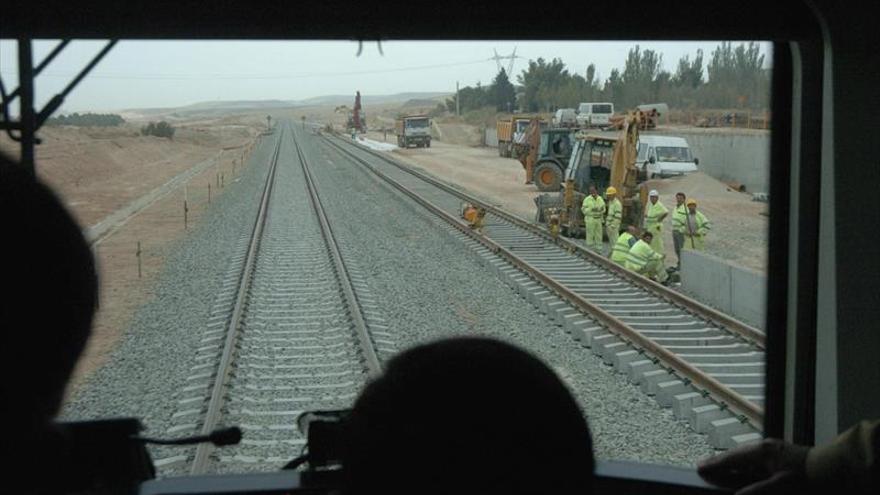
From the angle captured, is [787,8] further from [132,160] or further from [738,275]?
[132,160]

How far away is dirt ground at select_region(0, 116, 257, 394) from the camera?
887 centimetres

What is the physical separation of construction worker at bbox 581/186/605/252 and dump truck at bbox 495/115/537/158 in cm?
1853

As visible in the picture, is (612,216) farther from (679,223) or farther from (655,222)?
(655,222)

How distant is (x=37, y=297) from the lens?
2.91 feet

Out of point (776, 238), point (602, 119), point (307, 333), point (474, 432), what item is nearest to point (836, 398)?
point (776, 238)

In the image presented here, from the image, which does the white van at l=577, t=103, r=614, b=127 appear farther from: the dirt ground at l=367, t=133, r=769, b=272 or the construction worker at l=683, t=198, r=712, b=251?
the construction worker at l=683, t=198, r=712, b=251

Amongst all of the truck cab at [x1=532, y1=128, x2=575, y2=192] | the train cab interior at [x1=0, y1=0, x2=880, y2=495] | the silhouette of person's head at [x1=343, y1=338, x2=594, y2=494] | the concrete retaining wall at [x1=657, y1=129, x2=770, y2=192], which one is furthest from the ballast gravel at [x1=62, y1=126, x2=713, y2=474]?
the concrete retaining wall at [x1=657, y1=129, x2=770, y2=192]

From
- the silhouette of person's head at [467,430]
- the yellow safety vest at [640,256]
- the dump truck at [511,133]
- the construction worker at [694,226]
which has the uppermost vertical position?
the dump truck at [511,133]

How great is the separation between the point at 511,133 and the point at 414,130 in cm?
945

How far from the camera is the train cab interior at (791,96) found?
290cm

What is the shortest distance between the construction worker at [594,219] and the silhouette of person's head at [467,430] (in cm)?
1515

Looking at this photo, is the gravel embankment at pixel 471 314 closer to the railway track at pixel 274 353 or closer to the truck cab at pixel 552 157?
the railway track at pixel 274 353

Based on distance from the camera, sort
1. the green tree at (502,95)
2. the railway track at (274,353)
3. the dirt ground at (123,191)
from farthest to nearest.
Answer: the green tree at (502,95) → the dirt ground at (123,191) → the railway track at (274,353)

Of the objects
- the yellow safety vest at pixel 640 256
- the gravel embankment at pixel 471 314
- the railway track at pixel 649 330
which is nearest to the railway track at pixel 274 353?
the gravel embankment at pixel 471 314
